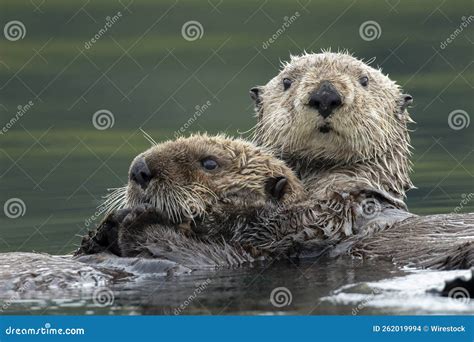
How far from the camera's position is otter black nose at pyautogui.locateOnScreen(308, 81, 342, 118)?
9.37m

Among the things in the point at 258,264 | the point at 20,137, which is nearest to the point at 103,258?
the point at 258,264

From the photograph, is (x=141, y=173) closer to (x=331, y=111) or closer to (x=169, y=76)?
(x=331, y=111)

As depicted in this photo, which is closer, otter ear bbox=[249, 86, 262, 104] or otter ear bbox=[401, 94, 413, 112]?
otter ear bbox=[401, 94, 413, 112]

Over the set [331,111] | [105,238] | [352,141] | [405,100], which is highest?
[405,100]

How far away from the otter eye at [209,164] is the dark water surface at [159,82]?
9.13 feet

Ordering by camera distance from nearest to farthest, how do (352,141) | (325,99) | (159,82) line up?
(325,99)
(352,141)
(159,82)

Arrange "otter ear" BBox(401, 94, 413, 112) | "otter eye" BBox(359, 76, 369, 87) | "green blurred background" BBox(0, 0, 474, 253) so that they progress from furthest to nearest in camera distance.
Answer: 1. "green blurred background" BBox(0, 0, 474, 253)
2. "otter ear" BBox(401, 94, 413, 112)
3. "otter eye" BBox(359, 76, 369, 87)

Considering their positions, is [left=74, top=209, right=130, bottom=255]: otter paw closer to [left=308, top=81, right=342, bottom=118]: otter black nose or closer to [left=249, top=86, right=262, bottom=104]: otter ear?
[left=308, top=81, right=342, bottom=118]: otter black nose

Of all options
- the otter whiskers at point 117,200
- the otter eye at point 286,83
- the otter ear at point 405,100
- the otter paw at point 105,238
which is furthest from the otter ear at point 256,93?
the otter paw at point 105,238

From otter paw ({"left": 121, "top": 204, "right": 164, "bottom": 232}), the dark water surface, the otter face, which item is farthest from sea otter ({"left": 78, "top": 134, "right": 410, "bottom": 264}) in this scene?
the dark water surface

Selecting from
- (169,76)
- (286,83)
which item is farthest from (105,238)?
(169,76)

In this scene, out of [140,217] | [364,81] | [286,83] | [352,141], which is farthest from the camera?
[286,83]

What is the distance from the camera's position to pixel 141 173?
8.68 m

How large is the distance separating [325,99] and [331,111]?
0.45 feet
